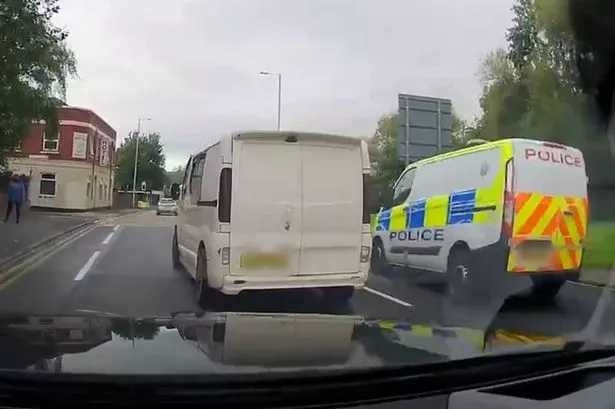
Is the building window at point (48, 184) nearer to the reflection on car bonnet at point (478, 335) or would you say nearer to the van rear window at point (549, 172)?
the van rear window at point (549, 172)

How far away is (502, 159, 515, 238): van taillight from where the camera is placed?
31.0 ft

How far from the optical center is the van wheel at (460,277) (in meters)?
10.1

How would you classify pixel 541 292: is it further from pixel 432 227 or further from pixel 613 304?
pixel 432 227

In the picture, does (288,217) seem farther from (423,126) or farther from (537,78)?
(537,78)

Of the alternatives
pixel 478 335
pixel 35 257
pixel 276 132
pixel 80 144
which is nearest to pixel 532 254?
pixel 276 132

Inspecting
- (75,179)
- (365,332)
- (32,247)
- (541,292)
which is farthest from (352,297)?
(75,179)

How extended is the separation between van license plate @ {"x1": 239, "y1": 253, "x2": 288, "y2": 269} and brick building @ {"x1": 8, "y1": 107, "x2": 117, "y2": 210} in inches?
374

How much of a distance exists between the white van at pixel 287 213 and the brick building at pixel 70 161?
30.9 ft

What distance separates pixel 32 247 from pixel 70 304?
29.0 feet

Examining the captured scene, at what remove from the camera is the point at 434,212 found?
36.3 ft

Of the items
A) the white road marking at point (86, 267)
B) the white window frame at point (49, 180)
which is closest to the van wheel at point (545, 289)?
the white road marking at point (86, 267)

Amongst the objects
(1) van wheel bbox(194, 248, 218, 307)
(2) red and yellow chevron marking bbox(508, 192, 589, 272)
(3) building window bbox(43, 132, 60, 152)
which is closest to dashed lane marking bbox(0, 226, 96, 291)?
(1) van wheel bbox(194, 248, 218, 307)

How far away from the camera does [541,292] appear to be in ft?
33.6

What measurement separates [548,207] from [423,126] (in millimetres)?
3394
